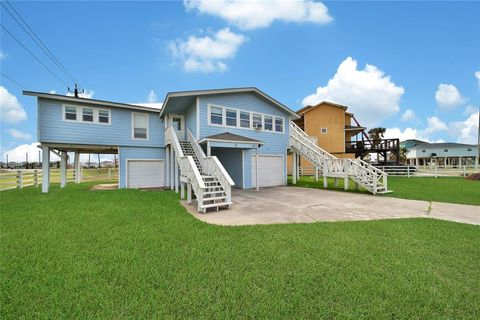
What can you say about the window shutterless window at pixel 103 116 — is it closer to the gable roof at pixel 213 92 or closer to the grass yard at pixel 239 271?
the gable roof at pixel 213 92

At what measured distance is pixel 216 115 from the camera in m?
11.6

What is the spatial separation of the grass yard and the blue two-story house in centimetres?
493

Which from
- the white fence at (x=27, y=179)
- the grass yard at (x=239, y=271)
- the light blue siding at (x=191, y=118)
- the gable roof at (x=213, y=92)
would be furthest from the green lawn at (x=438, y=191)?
the white fence at (x=27, y=179)

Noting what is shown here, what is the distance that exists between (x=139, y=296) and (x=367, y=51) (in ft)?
62.1

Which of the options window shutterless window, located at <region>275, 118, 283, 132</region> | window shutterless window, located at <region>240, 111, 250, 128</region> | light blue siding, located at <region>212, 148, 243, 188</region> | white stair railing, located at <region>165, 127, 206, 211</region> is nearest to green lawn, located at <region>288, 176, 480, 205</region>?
window shutterless window, located at <region>275, 118, 283, 132</region>

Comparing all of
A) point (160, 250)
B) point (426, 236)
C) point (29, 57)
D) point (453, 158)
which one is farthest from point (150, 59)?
point (453, 158)

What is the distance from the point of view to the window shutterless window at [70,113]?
36.9ft

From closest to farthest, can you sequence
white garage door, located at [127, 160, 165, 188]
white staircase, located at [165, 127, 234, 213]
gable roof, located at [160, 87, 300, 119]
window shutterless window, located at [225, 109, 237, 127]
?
1. white staircase, located at [165, 127, 234, 213]
2. gable roof, located at [160, 87, 300, 119]
3. window shutterless window, located at [225, 109, 237, 127]
4. white garage door, located at [127, 160, 165, 188]

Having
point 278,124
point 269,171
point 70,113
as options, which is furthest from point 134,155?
point 278,124

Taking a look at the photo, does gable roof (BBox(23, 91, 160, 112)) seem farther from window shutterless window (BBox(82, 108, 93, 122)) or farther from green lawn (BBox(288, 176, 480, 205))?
green lawn (BBox(288, 176, 480, 205))

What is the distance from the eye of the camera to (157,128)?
1364 cm

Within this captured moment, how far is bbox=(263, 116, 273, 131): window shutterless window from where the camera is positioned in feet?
44.5

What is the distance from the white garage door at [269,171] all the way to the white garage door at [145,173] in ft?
Result: 20.9

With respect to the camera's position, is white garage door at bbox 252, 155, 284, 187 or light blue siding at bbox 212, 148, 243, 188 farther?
white garage door at bbox 252, 155, 284, 187
